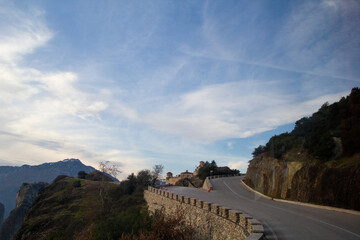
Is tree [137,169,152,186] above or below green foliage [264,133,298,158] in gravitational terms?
below

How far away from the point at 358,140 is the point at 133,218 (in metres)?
21.2

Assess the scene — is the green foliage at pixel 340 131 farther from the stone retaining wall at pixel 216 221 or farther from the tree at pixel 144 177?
the tree at pixel 144 177

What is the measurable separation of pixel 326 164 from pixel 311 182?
1.80 m

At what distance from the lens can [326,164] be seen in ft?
63.5

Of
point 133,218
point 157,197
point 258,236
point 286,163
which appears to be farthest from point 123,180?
point 258,236

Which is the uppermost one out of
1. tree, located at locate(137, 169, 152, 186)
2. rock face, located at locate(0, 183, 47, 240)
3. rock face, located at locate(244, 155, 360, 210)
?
tree, located at locate(137, 169, 152, 186)

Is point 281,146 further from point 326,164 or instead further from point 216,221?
point 216,221

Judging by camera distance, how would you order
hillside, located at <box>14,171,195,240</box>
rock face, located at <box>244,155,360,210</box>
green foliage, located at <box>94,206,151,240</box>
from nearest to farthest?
rock face, located at <box>244,155,360,210</box> < hillside, located at <box>14,171,195,240</box> < green foliage, located at <box>94,206,151,240</box>

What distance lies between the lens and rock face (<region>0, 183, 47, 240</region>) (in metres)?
70.8

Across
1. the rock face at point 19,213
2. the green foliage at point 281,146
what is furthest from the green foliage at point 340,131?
the rock face at point 19,213

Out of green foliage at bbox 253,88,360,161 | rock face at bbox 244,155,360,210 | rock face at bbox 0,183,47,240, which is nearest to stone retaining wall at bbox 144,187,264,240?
rock face at bbox 244,155,360,210

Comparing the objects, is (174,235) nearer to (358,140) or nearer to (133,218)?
(133,218)

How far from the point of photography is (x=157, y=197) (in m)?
31.0

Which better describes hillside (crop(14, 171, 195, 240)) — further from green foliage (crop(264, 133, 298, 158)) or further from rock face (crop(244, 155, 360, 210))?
green foliage (crop(264, 133, 298, 158))
